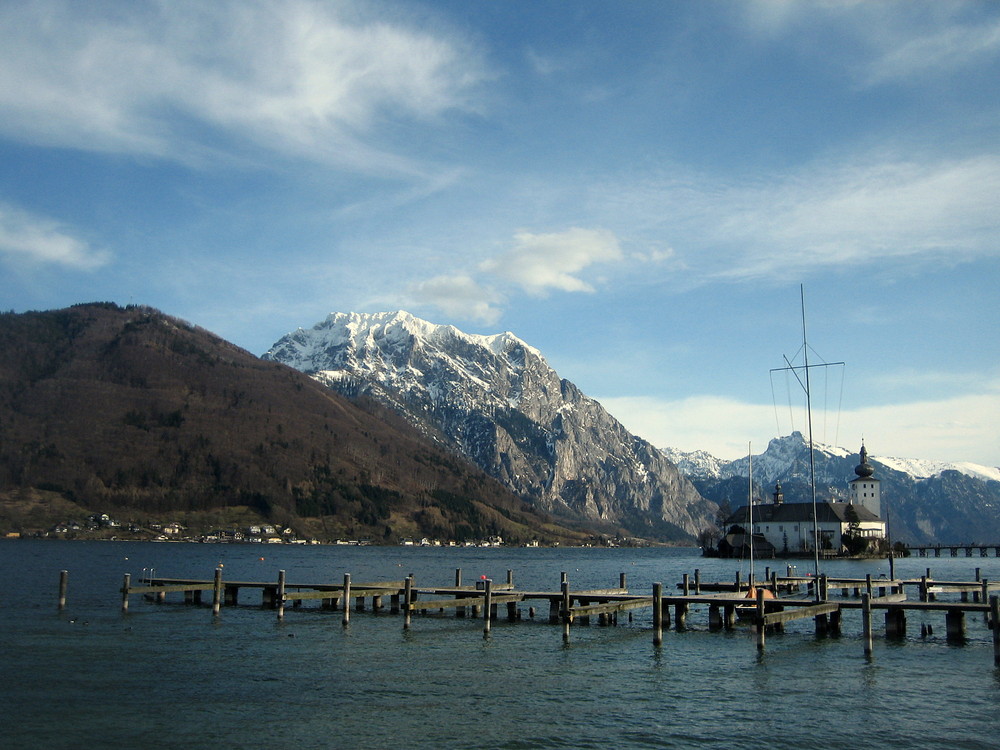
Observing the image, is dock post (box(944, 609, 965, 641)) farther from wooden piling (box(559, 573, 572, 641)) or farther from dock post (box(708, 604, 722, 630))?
wooden piling (box(559, 573, 572, 641))

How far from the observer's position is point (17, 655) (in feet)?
149

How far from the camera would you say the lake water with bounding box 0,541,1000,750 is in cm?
3131

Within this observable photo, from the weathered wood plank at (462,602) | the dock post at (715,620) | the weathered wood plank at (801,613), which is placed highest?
the weathered wood plank at (801,613)

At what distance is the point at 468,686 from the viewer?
3975cm

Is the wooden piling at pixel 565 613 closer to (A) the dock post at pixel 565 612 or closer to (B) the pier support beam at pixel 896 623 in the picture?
(A) the dock post at pixel 565 612

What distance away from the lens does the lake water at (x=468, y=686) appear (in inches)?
1233

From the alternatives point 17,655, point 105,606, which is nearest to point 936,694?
point 17,655

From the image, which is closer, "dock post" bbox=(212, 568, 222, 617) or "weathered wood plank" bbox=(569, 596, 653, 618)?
"weathered wood plank" bbox=(569, 596, 653, 618)

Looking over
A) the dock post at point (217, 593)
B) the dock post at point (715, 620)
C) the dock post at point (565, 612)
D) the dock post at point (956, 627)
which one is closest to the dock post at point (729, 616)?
the dock post at point (715, 620)

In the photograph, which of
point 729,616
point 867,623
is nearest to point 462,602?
point 729,616

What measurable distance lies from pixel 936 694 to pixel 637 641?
2000 cm

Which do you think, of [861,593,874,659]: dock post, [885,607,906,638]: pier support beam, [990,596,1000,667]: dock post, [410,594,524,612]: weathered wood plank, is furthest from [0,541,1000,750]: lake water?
[410,594,524,612]: weathered wood plank

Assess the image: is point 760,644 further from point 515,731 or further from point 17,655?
point 17,655

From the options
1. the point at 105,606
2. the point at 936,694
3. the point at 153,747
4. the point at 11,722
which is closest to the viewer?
the point at 153,747
